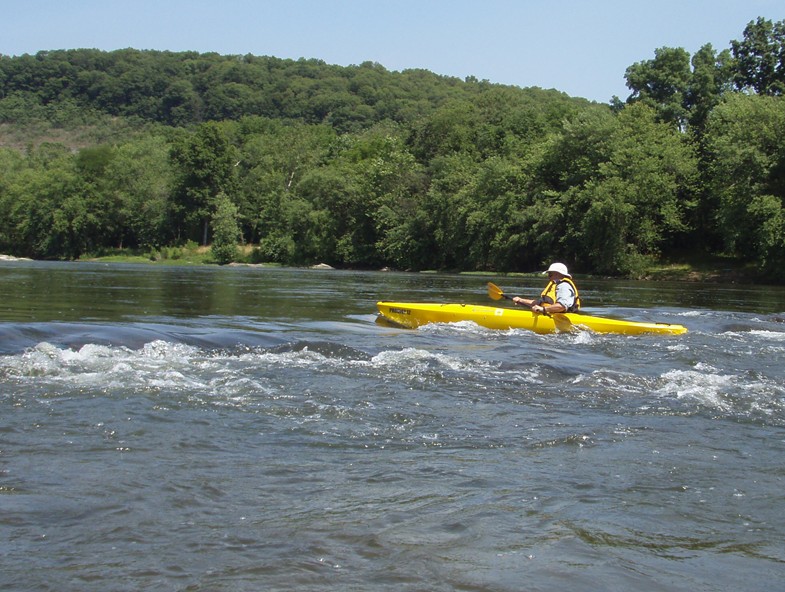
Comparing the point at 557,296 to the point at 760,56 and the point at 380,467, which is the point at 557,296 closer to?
the point at 380,467

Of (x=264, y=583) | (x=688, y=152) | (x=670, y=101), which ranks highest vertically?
(x=670, y=101)

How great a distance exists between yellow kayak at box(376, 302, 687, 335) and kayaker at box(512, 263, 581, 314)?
12 cm

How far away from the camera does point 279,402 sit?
675 cm

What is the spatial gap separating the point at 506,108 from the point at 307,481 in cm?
5974

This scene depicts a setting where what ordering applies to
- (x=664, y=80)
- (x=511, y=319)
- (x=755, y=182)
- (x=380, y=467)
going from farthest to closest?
(x=664, y=80), (x=755, y=182), (x=511, y=319), (x=380, y=467)

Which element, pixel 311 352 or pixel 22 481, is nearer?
pixel 22 481

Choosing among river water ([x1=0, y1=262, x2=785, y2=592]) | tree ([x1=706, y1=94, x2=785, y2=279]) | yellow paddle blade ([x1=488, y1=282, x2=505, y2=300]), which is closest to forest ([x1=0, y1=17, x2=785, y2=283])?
tree ([x1=706, y1=94, x2=785, y2=279])

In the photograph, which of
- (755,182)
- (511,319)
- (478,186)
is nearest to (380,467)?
(511,319)

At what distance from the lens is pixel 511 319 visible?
509 inches

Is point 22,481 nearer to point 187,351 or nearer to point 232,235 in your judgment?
point 187,351

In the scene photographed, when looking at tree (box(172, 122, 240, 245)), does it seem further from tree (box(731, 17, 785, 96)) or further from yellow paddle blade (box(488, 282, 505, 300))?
yellow paddle blade (box(488, 282, 505, 300))

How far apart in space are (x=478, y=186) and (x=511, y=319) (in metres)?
36.7

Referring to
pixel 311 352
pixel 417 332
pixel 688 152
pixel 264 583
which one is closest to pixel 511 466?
pixel 264 583

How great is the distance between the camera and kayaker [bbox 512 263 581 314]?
12602mm
